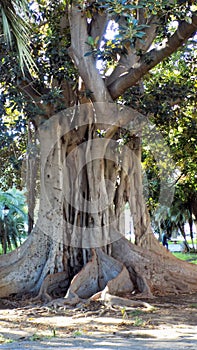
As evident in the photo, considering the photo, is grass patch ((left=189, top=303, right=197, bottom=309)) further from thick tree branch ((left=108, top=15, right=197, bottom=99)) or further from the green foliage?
the green foliage

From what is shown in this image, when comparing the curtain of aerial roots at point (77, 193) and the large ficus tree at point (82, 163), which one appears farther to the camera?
the curtain of aerial roots at point (77, 193)

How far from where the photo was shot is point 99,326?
20.0 feet

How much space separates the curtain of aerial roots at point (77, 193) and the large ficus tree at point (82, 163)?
2 cm

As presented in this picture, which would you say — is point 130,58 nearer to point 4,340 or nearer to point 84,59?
point 84,59

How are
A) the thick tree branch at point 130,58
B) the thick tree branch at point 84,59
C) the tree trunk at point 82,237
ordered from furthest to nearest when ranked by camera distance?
the thick tree branch at point 130,58, the tree trunk at point 82,237, the thick tree branch at point 84,59

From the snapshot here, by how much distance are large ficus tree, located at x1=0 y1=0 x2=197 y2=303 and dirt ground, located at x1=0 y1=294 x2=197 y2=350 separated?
0.74 meters

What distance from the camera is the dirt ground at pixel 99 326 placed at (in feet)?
16.2

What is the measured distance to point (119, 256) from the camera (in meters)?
9.27

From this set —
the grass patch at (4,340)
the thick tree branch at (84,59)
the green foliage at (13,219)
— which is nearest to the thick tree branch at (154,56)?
the thick tree branch at (84,59)

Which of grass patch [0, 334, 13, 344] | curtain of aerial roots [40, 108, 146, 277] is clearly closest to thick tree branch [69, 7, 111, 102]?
curtain of aerial roots [40, 108, 146, 277]

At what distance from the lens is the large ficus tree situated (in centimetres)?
834

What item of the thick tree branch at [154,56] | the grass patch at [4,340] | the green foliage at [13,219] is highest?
the green foliage at [13,219]

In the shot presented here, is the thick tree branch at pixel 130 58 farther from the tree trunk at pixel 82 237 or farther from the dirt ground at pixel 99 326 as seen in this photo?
the dirt ground at pixel 99 326

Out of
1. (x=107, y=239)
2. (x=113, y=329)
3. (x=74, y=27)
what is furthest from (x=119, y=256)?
(x=74, y=27)
